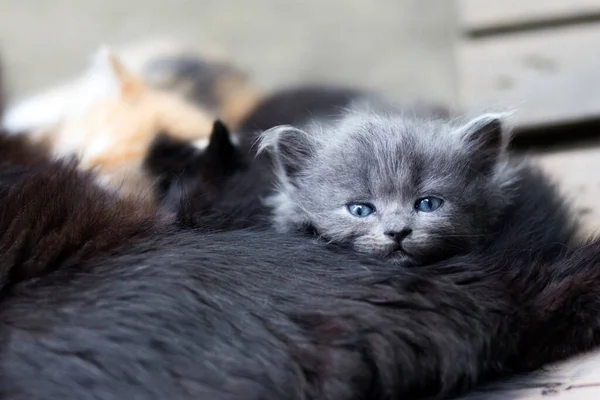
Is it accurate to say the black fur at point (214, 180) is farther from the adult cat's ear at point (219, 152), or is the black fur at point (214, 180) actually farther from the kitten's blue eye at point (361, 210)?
the kitten's blue eye at point (361, 210)

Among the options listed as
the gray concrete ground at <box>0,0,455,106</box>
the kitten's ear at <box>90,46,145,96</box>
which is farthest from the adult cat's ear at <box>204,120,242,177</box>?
the gray concrete ground at <box>0,0,455,106</box>

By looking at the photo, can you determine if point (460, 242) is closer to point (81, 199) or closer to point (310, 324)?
point (310, 324)

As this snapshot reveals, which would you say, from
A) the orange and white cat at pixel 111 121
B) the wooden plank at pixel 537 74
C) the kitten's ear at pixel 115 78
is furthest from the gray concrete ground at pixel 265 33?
the kitten's ear at pixel 115 78

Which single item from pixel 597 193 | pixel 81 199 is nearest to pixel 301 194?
pixel 81 199

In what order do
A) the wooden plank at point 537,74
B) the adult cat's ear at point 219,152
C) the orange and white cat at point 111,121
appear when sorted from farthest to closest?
1. the wooden plank at point 537,74
2. the orange and white cat at point 111,121
3. the adult cat's ear at point 219,152

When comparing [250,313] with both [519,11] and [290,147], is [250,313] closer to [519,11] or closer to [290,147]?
[290,147]

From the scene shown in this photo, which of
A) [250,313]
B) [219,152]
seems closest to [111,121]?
[219,152]

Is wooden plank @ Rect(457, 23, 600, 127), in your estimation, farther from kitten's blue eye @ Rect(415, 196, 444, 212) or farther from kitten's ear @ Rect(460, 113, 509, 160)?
kitten's blue eye @ Rect(415, 196, 444, 212)
